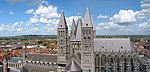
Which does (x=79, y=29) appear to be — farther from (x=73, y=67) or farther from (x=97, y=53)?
(x=73, y=67)

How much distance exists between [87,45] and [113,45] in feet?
28.1

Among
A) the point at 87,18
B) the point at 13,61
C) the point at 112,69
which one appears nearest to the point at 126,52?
the point at 112,69

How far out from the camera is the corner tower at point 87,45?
6512 cm

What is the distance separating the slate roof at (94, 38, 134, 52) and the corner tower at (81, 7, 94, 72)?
116 inches

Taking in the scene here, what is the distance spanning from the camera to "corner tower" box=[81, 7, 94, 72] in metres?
65.1

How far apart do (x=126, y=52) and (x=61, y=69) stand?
21.9m

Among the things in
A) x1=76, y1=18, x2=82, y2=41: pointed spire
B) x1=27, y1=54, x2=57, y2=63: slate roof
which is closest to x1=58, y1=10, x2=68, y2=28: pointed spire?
x1=76, y1=18, x2=82, y2=41: pointed spire

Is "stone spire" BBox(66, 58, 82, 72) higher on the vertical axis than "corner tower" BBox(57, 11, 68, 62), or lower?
lower

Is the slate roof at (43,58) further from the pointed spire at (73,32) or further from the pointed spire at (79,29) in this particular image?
the pointed spire at (79,29)

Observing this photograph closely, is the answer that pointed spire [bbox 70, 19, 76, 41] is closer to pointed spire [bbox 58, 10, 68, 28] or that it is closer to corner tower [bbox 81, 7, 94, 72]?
pointed spire [bbox 58, 10, 68, 28]

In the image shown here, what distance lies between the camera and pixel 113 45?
223 ft

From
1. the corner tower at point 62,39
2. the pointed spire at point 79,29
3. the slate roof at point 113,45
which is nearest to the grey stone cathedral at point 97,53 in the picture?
the slate roof at point 113,45

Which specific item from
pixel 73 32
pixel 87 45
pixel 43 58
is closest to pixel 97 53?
pixel 87 45

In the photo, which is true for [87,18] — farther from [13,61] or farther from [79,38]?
[13,61]
